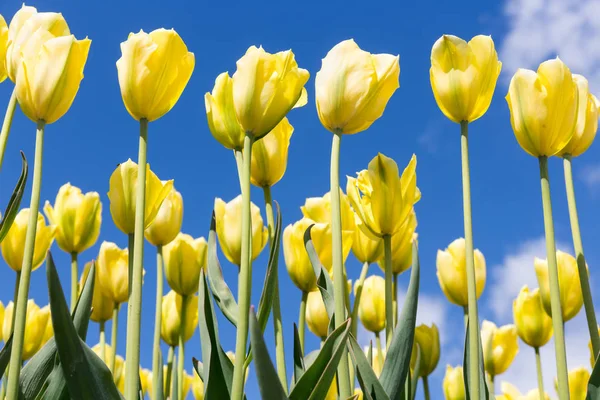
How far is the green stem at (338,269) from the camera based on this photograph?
4.41 ft

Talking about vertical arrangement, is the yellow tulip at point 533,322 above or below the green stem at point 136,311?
above

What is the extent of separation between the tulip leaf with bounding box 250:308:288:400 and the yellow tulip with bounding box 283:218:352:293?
97 cm

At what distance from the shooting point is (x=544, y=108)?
65.7 inches

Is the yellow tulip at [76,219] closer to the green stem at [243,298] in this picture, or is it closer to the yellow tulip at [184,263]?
the yellow tulip at [184,263]

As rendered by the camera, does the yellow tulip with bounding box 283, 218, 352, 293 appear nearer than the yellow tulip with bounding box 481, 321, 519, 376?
Yes

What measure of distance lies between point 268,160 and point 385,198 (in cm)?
32

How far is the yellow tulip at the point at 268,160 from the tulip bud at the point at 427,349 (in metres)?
0.95

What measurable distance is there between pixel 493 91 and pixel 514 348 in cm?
190

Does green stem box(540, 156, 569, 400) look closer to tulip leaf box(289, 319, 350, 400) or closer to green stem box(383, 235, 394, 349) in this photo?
green stem box(383, 235, 394, 349)

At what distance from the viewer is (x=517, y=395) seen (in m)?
3.21

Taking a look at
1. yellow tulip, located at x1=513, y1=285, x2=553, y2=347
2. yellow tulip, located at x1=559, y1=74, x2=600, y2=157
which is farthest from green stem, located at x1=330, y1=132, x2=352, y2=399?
yellow tulip, located at x1=513, y1=285, x2=553, y2=347

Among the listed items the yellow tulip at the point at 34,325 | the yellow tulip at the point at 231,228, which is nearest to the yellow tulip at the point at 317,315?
the yellow tulip at the point at 231,228

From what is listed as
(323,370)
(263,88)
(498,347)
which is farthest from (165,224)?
(498,347)

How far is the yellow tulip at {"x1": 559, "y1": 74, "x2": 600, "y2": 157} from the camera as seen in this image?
187 cm
